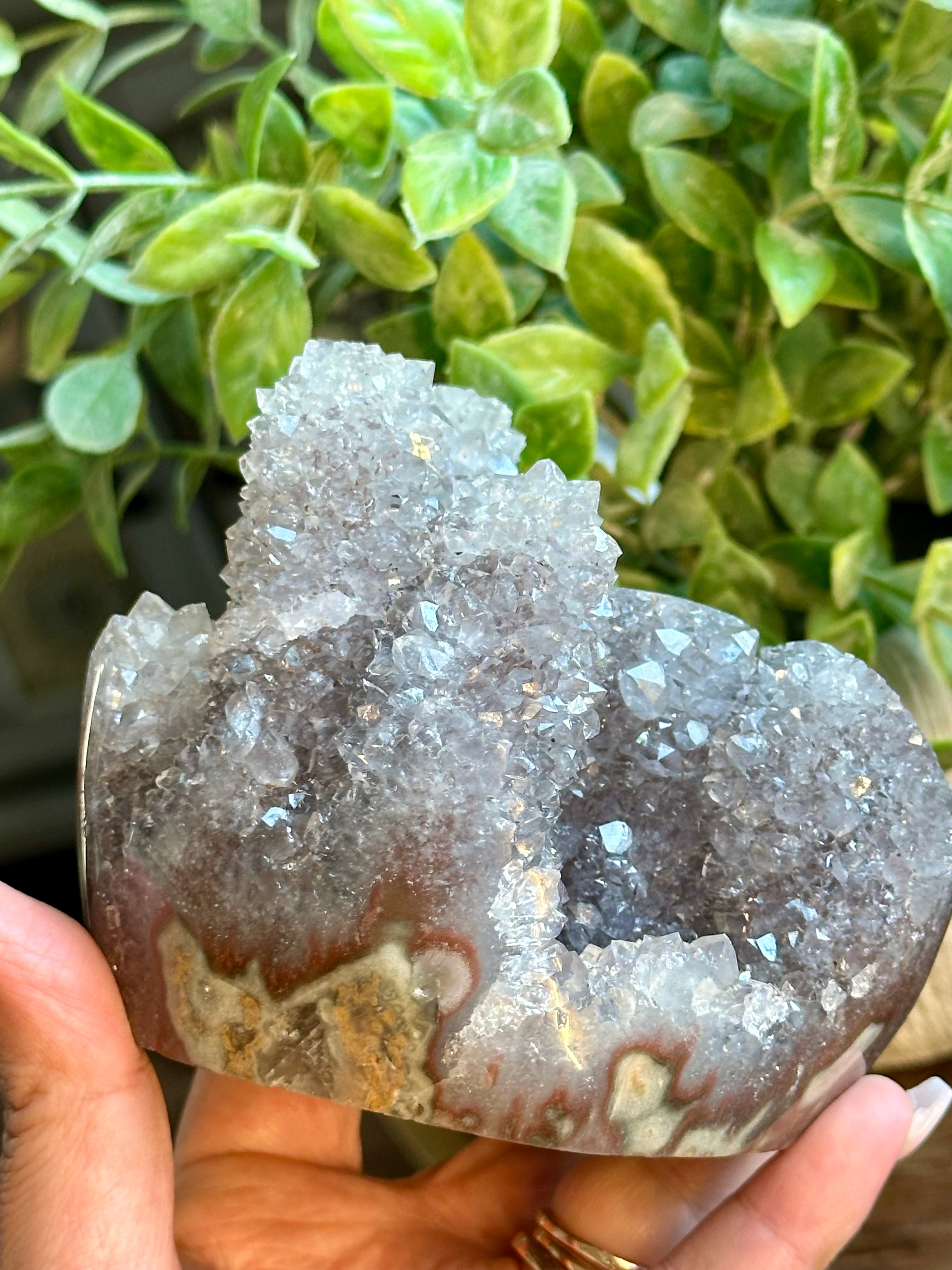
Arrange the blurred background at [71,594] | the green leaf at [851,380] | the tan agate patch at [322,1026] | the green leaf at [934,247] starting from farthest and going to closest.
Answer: the blurred background at [71,594] < the green leaf at [851,380] < the green leaf at [934,247] < the tan agate patch at [322,1026]

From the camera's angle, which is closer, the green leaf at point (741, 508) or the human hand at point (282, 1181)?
the human hand at point (282, 1181)

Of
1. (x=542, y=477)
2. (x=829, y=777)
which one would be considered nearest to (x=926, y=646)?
(x=829, y=777)

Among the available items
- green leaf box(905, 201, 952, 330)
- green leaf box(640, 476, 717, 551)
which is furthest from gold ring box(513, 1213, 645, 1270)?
green leaf box(905, 201, 952, 330)

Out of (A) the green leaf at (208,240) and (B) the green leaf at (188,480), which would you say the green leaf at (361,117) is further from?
(B) the green leaf at (188,480)

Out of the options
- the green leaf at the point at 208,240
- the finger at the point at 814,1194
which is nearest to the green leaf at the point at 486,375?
the green leaf at the point at 208,240

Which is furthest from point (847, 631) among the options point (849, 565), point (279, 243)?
point (279, 243)

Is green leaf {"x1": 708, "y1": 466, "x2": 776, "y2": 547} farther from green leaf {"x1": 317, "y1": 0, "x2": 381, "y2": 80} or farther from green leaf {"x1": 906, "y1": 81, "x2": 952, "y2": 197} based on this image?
green leaf {"x1": 317, "y1": 0, "x2": 381, "y2": 80}

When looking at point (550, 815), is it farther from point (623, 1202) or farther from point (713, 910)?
point (623, 1202)
